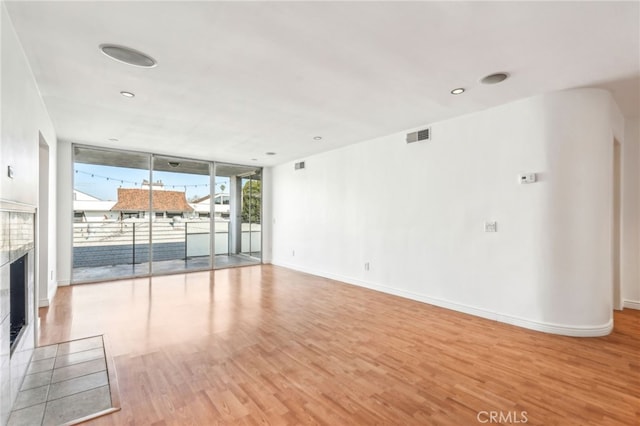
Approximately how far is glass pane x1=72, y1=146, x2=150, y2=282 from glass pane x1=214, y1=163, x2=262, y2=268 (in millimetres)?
1956

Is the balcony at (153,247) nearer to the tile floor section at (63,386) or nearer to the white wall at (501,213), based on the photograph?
the tile floor section at (63,386)

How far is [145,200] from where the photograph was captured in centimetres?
647

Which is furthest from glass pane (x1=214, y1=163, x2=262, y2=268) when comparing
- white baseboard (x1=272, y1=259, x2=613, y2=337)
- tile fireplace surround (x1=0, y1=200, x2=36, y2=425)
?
tile fireplace surround (x1=0, y1=200, x2=36, y2=425)

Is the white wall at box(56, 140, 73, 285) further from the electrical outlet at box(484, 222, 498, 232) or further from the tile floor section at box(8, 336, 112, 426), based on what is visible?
the electrical outlet at box(484, 222, 498, 232)

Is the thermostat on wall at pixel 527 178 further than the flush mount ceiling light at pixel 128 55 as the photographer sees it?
Yes

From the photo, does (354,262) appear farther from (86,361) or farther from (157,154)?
(157,154)

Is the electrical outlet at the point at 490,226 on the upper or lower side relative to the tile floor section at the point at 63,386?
upper

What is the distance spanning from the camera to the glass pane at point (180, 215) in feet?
21.8

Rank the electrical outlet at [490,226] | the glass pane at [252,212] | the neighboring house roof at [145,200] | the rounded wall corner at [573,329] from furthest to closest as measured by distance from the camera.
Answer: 1. the glass pane at [252,212]
2. the neighboring house roof at [145,200]
3. the electrical outlet at [490,226]
4. the rounded wall corner at [573,329]

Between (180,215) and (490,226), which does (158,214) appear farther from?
(490,226)

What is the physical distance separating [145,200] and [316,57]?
5.50 m

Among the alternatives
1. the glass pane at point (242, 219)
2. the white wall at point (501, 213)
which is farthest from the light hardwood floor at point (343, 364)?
the glass pane at point (242, 219)

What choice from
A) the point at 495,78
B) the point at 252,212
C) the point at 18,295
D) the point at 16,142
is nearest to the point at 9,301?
the point at 18,295

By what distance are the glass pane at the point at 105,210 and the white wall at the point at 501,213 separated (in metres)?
4.55
